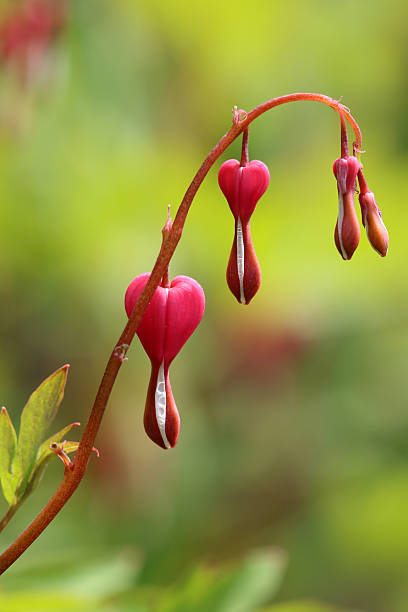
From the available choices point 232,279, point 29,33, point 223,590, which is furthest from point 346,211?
point 29,33

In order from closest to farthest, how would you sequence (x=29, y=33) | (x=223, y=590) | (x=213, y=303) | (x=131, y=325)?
(x=131, y=325) < (x=223, y=590) < (x=29, y=33) < (x=213, y=303)

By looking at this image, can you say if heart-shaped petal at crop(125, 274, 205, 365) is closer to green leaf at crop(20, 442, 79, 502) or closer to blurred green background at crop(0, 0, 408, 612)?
green leaf at crop(20, 442, 79, 502)

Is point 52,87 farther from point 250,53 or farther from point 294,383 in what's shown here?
point 294,383

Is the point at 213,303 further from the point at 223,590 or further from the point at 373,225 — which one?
the point at 373,225

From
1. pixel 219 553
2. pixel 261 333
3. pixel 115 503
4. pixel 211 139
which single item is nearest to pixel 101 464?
pixel 115 503

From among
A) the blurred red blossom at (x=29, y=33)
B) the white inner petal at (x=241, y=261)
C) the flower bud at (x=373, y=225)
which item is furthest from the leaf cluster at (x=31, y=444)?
the blurred red blossom at (x=29, y=33)

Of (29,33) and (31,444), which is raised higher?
(29,33)
